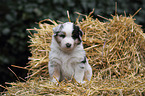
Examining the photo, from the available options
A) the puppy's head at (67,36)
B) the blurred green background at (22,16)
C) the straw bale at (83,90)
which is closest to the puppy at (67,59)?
the puppy's head at (67,36)

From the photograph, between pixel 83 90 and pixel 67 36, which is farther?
pixel 67 36

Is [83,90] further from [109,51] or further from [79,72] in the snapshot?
[109,51]

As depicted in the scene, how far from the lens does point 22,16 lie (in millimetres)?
4973

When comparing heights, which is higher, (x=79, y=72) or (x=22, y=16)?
(x=22, y=16)

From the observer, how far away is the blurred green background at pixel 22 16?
4.93 m

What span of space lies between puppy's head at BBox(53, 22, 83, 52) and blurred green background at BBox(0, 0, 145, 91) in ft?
7.09

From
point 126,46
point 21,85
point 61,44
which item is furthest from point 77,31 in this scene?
point 126,46

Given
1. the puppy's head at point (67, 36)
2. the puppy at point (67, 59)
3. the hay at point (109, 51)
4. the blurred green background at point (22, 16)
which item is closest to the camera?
the puppy's head at point (67, 36)

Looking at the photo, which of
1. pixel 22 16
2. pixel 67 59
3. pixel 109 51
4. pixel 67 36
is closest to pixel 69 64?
pixel 67 59

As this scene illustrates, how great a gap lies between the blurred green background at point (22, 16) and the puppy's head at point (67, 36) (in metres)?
2.16

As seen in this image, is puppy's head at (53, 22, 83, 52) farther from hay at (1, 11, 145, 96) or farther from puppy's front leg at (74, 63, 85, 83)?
hay at (1, 11, 145, 96)

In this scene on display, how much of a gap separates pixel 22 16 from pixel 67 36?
2.63 metres

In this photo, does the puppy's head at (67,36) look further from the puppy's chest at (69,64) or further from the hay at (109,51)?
the hay at (109,51)

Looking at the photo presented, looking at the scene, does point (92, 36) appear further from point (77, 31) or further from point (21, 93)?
point (21, 93)
